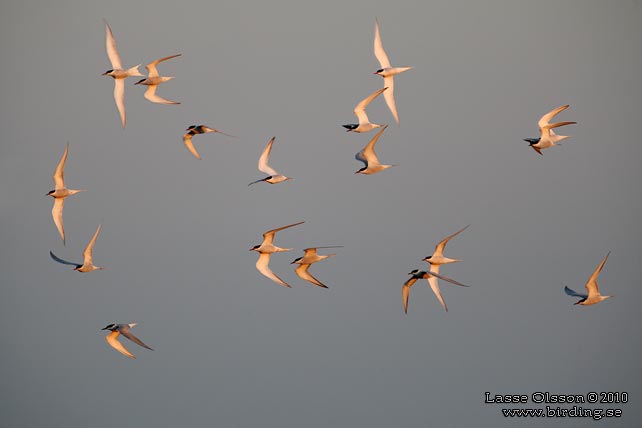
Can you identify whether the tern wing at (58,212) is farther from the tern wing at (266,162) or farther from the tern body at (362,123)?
the tern body at (362,123)

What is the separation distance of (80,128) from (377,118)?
1.76 metres

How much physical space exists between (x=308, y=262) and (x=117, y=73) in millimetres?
1459

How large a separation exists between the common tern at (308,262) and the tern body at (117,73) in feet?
4.09

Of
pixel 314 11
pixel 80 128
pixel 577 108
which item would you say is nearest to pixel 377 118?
pixel 314 11

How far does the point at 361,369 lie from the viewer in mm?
7855

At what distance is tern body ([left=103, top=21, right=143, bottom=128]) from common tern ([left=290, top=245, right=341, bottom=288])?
49.1 inches

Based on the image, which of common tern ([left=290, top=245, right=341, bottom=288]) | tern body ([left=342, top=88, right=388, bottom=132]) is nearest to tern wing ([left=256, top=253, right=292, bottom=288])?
common tern ([left=290, top=245, right=341, bottom=288])

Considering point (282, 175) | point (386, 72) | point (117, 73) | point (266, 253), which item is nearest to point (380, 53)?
point (386, 72)

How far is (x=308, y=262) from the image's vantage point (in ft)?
23.9

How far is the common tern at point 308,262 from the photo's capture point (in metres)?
7.22

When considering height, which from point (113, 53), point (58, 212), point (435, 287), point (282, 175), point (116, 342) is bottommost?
point (116, 342)

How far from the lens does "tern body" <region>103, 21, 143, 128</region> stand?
725 cm

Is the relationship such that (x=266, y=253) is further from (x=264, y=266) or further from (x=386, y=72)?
(x=386, y=72)

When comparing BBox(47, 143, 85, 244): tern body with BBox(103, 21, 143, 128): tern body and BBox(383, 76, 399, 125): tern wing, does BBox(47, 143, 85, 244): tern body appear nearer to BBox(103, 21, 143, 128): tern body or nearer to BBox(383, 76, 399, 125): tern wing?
BBox(103, 21, 143, 128): tern body
